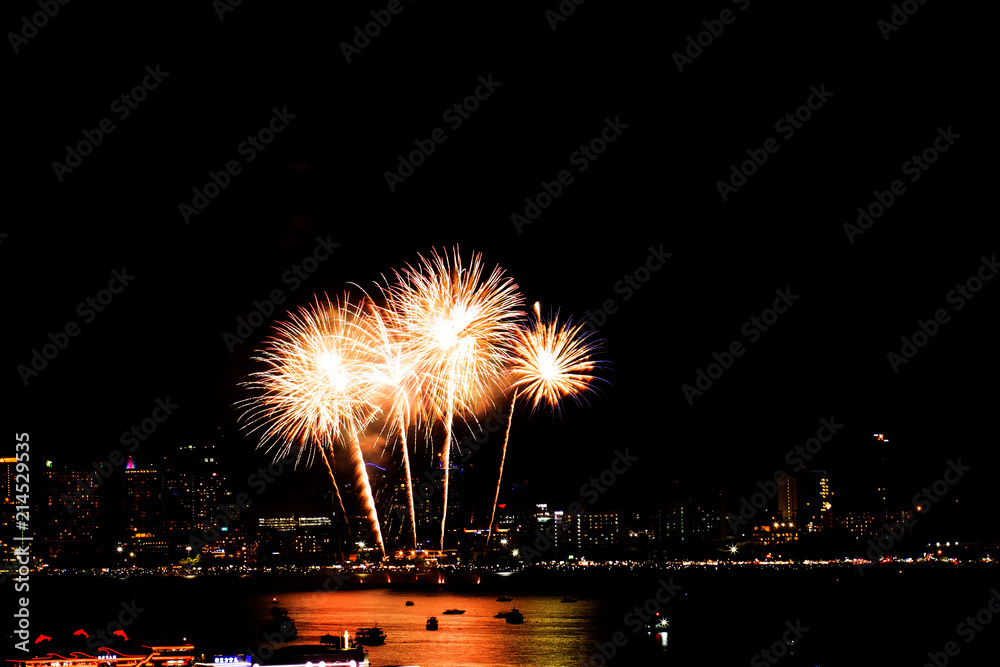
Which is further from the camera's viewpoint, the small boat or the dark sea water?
the small boat

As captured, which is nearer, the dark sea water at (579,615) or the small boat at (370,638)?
the dark sea water at (579,615)

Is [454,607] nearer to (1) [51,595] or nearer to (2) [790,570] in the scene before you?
(1) [51,595]

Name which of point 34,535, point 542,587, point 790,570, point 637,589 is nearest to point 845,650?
point 637,589

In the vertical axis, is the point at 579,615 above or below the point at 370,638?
below

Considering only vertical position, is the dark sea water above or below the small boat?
below

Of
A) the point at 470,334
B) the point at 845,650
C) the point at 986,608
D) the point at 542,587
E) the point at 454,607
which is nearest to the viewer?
the point at 470,334

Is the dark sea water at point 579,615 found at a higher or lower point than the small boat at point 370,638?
lower

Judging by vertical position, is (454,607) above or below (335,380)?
below

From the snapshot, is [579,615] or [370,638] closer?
[370,638]
